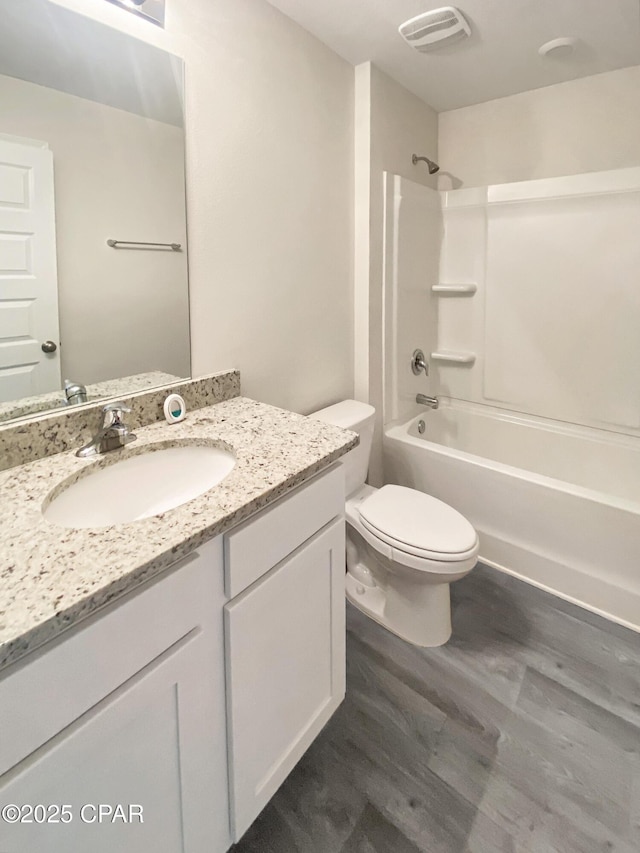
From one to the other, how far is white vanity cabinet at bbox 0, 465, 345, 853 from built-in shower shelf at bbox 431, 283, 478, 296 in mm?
1771

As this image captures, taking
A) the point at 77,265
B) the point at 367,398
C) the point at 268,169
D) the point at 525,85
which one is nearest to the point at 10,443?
the point at 77,265

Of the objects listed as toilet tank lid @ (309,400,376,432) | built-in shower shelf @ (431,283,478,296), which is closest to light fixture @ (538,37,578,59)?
built-in shower shelf @ (431,283,478,296)

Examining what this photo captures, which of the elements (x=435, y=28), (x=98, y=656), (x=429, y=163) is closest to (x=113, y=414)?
(x=98, y=656)

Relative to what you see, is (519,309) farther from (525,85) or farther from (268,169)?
(268,169)

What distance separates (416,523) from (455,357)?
51.3 inches

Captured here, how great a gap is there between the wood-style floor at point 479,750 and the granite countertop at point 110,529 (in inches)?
35.6

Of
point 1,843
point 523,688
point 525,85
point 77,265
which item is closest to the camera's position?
point 1,843

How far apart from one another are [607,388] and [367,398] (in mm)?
1184

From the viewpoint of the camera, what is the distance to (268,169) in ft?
5.29

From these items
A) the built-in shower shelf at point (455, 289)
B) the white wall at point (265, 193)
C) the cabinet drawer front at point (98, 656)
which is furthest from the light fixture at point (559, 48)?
the cabinet drawer front at point (98, 656)

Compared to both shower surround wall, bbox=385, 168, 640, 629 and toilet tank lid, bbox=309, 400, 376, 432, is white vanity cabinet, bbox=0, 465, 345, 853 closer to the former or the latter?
toilet tank lid, bbox=309, 400, 376, 432

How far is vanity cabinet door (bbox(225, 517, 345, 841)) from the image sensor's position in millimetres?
938

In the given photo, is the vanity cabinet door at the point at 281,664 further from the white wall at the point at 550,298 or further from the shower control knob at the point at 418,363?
the white wall at the point at 550,298

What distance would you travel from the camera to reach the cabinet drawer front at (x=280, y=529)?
2.90ft
